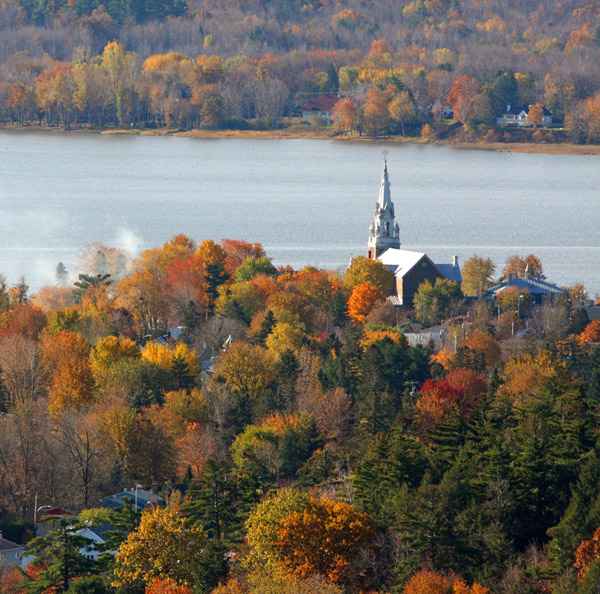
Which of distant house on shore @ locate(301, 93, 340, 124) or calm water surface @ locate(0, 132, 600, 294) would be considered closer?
calm water surface @ locate(0, 132, 600, 294)

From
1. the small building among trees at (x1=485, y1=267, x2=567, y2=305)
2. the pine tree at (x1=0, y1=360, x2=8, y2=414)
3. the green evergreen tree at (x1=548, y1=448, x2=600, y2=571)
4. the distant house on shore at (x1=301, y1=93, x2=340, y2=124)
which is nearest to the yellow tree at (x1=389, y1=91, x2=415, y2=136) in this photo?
the distant house on shore at (x1=301, y1=93, x2=340, y2=124)

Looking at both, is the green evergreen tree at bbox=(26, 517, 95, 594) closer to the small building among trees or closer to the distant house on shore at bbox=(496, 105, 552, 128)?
the small building among trees

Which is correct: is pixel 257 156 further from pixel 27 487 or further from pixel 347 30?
pixel 27 487

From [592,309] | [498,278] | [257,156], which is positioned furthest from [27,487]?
[257,156]

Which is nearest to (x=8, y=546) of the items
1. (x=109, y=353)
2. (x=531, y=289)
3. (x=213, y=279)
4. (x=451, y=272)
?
(x=109, y=353)

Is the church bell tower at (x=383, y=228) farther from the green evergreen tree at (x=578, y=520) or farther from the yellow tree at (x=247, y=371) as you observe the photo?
the green evergreen tree at (x=578, y=520)
